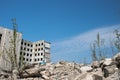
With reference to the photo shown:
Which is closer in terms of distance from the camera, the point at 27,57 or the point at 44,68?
the point at 44,68

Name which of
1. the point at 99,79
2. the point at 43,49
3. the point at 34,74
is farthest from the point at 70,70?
the point at 43,49

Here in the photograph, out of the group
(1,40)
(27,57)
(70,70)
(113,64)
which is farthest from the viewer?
(27,57)

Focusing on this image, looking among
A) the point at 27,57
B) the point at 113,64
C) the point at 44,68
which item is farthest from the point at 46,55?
the point at 113,64

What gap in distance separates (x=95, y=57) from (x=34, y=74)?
51.7 ft

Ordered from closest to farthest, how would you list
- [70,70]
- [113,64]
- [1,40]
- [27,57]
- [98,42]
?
1. [113,64]
2. [70,70]
3. [98,42]
4. [1,40]
5. [27,57]

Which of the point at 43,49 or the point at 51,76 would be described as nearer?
the point at 51,76

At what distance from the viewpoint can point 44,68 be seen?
27.2 m

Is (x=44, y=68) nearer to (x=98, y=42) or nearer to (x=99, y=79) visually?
(x=98, y=42)

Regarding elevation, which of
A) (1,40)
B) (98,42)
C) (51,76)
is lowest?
(51,76)

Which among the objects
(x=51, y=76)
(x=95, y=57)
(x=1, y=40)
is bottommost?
(x=51, y=76)

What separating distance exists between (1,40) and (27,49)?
19.3 m

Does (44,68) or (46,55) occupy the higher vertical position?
(46,55)

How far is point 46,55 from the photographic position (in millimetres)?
63938

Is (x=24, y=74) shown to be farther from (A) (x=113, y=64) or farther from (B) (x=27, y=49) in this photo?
(B) (x=27, y=49)
